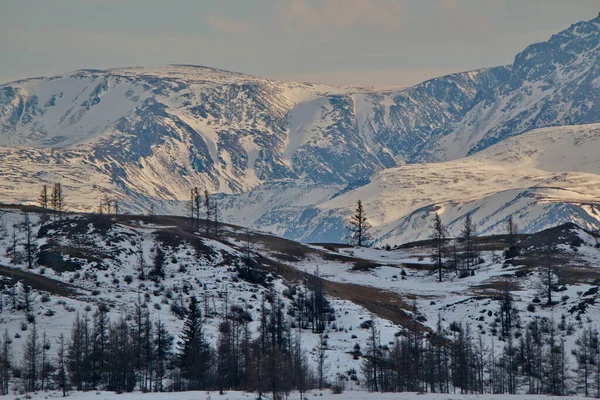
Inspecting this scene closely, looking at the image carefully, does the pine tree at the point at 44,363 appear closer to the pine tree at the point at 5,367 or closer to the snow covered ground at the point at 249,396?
the pine tree at the point at 5,367

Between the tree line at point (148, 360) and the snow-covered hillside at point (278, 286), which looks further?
the snow-covered hillside at point (278, 286)

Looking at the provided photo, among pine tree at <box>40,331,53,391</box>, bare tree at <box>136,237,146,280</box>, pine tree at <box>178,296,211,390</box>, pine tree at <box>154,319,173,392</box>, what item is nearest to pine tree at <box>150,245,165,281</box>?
bare tree at <box>136,237,146,280</box>

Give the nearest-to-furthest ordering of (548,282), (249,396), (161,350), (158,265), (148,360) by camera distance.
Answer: (249,396)
(148,360)
(161,350)
(548,282)
(158,265)

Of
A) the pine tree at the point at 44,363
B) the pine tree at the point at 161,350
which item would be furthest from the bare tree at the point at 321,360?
the pine tree at the point at 44,363

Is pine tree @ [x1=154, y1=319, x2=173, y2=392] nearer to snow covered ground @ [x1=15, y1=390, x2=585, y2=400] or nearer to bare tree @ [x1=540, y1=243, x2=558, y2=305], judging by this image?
snow covered ground @ [x1=15, y1=390, x2=585, y2=400]

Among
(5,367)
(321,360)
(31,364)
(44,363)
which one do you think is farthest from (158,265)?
(5,367)

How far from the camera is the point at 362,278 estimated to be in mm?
155375

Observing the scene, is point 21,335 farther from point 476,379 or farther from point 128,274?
point 476,379

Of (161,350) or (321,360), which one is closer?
(321,360)

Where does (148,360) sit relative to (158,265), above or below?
below

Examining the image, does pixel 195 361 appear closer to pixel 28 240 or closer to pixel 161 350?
pixel 161 350

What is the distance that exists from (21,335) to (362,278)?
68075mm

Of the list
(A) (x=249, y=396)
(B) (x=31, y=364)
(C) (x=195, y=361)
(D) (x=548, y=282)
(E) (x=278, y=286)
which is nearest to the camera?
(A) (x=249, y=396)

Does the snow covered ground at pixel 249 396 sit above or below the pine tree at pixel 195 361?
below
